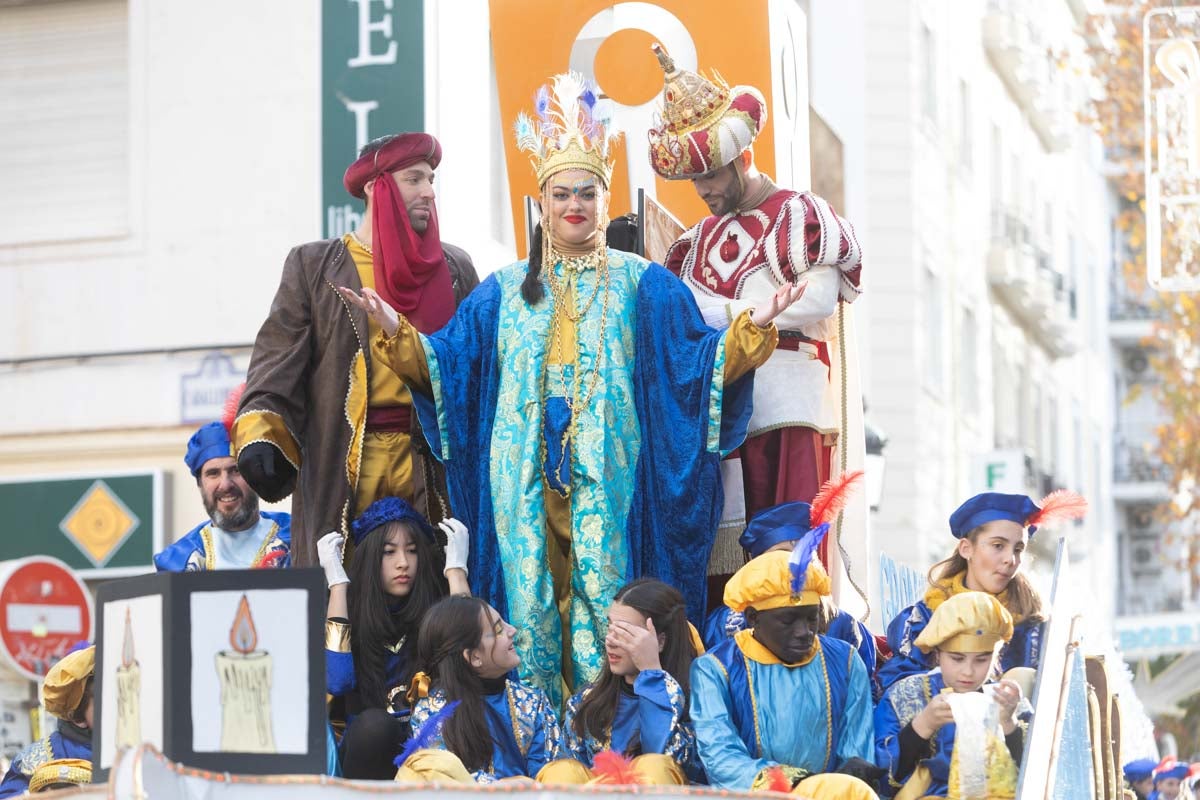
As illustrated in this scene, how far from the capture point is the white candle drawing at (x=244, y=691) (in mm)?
5121

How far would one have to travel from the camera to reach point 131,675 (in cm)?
521

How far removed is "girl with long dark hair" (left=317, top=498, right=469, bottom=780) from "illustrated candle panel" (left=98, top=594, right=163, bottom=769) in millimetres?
1486

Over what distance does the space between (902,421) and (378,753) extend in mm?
17340

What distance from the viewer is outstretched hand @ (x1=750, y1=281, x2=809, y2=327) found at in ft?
22.6

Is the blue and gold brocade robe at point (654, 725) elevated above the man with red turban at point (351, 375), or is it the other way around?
the man with red turban at point (351, 375)

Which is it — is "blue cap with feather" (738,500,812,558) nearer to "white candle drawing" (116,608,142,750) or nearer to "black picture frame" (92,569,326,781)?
"black picture frame" (92,569,326,781)

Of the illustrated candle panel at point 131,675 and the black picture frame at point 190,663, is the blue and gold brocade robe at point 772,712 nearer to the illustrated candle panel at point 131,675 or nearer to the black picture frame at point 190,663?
the black picture frame at point 190,663

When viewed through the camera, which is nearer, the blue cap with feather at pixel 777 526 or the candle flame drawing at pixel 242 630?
the candle flame drawing at pixel 242 630

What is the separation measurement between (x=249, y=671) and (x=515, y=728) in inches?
58.5

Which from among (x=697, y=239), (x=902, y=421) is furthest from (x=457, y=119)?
(x=902, y=421)

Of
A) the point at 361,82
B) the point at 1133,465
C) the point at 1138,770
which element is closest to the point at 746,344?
the point at 1138,770

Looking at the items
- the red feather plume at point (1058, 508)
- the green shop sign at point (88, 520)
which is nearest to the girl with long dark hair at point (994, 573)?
the red feather plume at point (1058, 508)

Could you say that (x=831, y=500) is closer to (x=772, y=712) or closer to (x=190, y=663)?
(x=772, y=712)

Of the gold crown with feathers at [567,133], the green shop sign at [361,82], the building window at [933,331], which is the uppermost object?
the green shop sign at [361,82]
